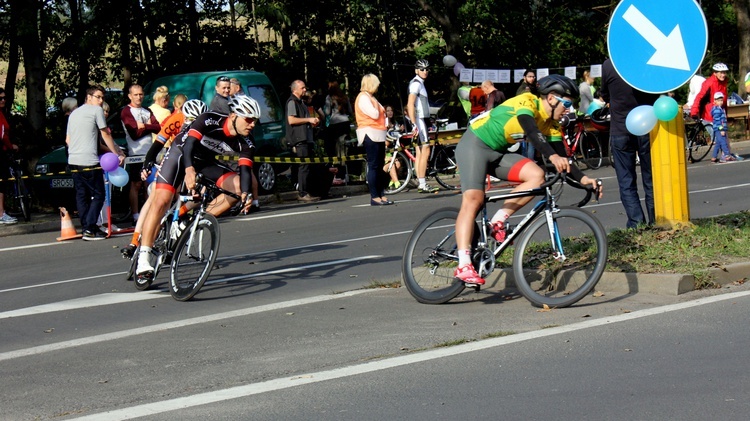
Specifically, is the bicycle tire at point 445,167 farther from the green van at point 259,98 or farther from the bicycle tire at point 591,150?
the bicycle tire at point 591,150

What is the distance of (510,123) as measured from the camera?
841 centimetres

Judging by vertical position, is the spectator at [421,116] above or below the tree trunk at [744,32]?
below

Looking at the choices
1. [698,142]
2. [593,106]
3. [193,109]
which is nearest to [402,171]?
[593,106]

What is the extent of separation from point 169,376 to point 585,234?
10.4ft

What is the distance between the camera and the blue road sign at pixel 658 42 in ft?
30.5

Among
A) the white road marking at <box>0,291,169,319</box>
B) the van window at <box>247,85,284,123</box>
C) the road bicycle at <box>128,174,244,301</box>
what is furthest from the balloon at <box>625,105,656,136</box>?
the van window at <box>247,85,284,123</box>

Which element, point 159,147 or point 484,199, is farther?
point 159,147

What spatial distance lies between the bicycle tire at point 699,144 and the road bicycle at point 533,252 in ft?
47.3

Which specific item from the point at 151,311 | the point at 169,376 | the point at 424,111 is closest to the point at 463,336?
the point at 169,376

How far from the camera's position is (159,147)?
1105 centimetres

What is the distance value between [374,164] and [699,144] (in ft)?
26.9

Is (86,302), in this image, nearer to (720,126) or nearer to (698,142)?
(720,126)

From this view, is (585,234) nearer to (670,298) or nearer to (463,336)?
(670,298)

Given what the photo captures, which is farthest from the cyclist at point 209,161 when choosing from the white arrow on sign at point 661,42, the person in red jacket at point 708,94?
the person in red jacket at point 708,94
